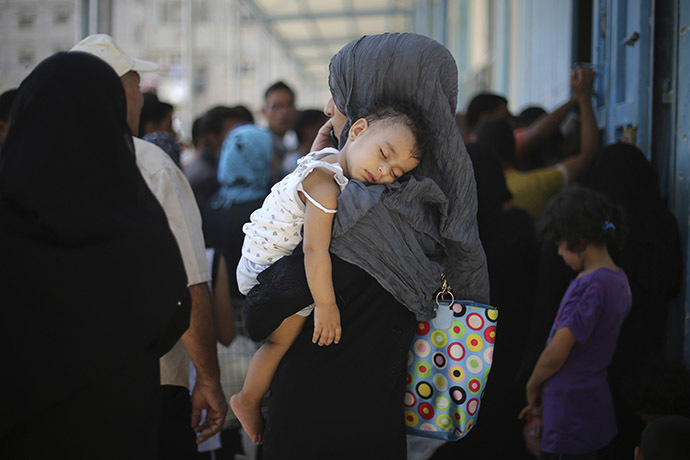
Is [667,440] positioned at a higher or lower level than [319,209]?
lower

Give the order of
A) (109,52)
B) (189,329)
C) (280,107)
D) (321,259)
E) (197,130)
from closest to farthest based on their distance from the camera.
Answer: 1. (321,259)
2. (189,329)
3. (109,52)
4. (197,130)
5. (280,107)

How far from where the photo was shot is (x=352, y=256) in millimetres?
1617

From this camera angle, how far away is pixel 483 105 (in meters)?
4.35

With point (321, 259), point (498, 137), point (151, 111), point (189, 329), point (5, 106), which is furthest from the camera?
point (151, 111)

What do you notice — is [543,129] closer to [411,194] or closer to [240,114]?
[411,194]

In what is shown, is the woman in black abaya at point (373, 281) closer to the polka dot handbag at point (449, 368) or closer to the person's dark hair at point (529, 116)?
the polka dot handbag at point (449, 368)

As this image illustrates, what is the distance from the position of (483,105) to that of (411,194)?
115 inches

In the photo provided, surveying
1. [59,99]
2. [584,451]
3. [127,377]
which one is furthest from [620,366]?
[59,99]

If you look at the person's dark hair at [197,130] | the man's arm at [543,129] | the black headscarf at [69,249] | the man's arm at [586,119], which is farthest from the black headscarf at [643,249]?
the person's dark hair at [197,130]

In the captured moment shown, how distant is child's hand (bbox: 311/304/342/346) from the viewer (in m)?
1.59

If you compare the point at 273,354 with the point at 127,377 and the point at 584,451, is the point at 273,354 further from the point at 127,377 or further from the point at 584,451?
the point at 584,451

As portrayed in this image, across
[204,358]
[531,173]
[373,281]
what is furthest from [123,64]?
[531,173]

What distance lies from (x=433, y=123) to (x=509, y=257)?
1.33 m

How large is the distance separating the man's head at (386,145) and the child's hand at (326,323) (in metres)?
0.34
